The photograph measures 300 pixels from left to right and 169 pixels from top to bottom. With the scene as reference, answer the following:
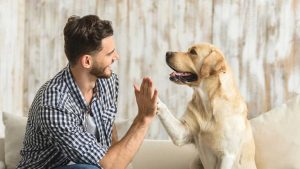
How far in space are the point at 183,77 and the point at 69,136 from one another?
733mm

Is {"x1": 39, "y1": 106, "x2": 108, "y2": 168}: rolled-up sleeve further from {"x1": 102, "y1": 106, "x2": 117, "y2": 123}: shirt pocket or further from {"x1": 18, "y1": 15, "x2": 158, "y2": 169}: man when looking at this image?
{"x1": 102, "y1": 106, "x2": 117, "y2": 123}: shirt pocket

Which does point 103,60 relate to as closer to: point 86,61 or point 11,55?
point 86,61

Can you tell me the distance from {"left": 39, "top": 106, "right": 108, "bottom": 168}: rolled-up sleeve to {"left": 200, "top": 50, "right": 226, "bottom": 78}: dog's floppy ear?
26.6 inches

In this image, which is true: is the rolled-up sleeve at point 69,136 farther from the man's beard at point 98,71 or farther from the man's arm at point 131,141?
the man's beard at point 98,71

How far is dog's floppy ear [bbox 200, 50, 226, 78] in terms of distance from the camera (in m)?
2.78

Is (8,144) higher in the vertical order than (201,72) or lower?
lower

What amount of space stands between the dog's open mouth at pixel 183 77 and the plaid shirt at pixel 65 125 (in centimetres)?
32

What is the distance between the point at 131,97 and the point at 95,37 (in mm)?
1105

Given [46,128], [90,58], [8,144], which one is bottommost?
[8,144]

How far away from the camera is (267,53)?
3391mm

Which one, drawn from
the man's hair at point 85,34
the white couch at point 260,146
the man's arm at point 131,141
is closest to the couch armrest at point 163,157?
the white couch at point 260,146

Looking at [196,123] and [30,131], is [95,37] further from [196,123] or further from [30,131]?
[196,123]

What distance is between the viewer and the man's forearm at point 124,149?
2.41m

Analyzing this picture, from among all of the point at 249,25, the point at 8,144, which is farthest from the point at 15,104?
the point at 249,25
